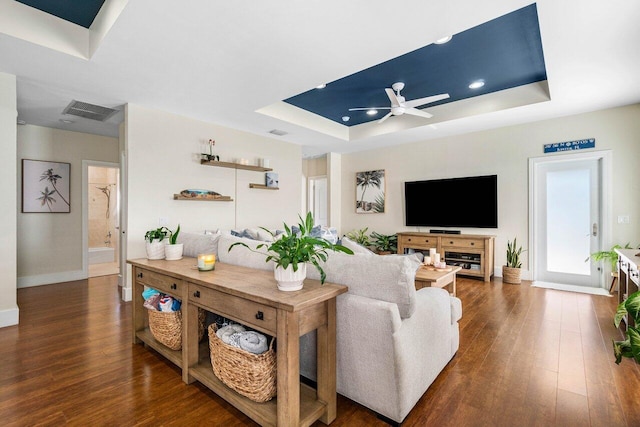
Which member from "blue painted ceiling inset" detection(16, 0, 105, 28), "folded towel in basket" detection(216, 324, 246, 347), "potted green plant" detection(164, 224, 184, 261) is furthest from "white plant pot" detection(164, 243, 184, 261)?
"blue painted ceiling inset" detection(16, 0, 105, 28)

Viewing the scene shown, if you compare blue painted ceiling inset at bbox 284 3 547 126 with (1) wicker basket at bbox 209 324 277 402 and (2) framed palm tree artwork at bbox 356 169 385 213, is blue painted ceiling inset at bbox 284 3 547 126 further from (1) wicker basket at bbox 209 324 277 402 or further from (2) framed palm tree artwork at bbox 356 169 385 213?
(1) wicker basket at bbox 209 324 277 402

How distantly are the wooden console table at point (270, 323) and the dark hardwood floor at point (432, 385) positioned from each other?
0.42 feet

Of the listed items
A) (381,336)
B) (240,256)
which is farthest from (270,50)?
(381,336)

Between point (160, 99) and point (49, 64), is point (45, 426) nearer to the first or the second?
point (49, 64)

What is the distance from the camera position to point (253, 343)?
1.73m

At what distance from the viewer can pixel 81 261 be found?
5375 mm

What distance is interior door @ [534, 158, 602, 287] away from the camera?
14.6ft

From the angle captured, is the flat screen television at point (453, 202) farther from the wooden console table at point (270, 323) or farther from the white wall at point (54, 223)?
the white wall at point (54, 223)

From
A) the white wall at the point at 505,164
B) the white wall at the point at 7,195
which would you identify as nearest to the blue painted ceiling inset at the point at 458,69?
the white wall at the point at 505,164

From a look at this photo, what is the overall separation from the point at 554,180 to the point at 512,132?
0.99 meters

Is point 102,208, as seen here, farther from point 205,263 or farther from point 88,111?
point 205,263

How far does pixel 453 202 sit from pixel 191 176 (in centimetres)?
451

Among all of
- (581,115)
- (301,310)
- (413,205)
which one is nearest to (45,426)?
(301,310)

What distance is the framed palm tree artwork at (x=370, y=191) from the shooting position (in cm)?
670
